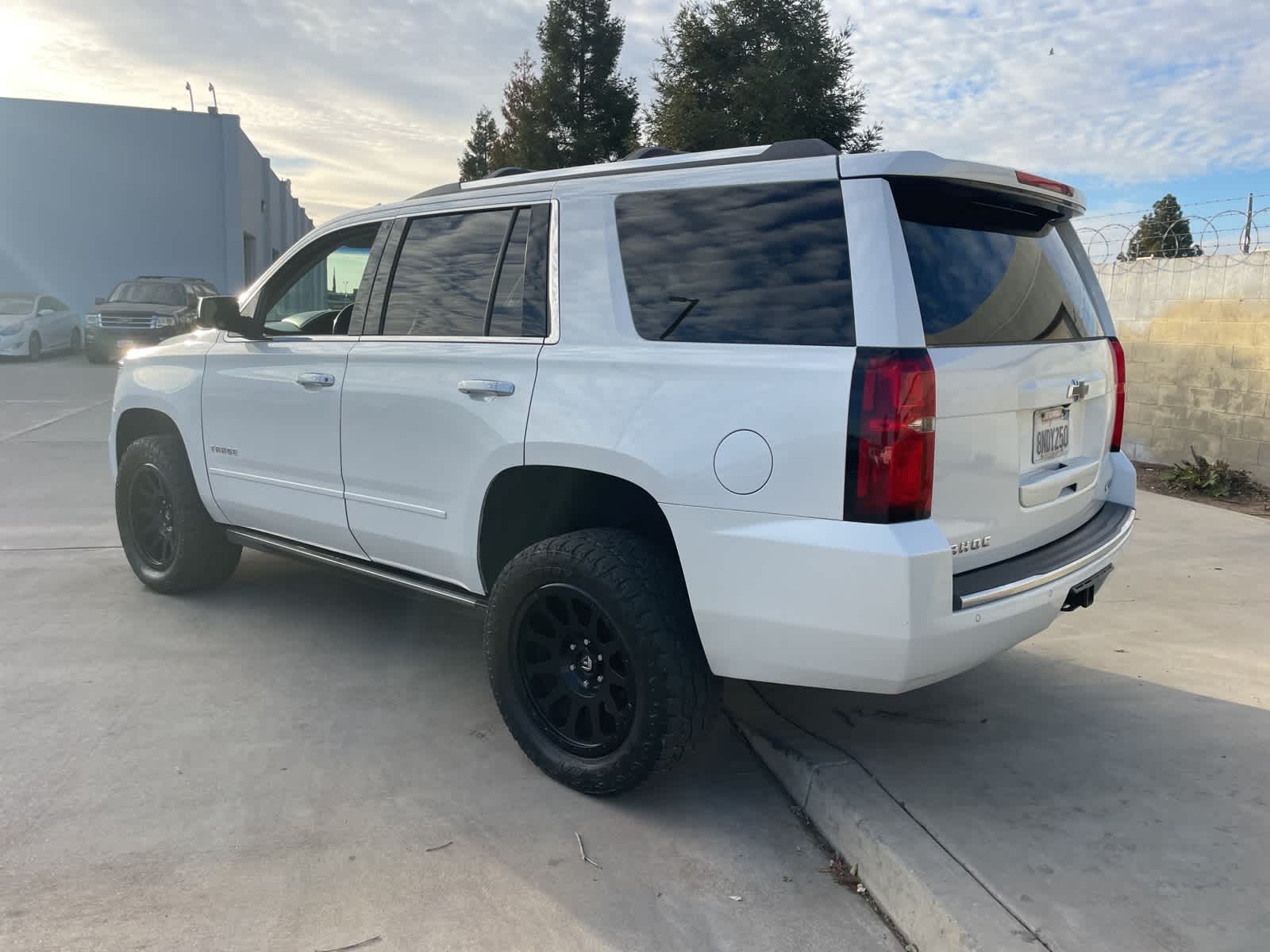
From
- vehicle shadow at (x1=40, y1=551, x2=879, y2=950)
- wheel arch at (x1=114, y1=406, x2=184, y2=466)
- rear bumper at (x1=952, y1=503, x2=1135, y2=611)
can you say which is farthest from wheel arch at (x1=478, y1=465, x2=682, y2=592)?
wheel arch at (x1=114, y1=406, x2=184, y2=466)

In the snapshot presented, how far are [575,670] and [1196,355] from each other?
7.76 meters

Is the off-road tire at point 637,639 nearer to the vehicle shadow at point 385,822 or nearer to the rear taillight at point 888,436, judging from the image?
the vehicle shadow at point 385,822

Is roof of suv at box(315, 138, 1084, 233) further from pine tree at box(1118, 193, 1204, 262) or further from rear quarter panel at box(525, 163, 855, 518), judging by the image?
pine tree at box(1118, 193, 1204, 262)

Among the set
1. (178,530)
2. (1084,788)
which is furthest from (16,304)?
(1084,788)

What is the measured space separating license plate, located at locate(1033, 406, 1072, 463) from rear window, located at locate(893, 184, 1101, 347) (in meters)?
0.23

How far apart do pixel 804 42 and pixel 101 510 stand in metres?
17.4

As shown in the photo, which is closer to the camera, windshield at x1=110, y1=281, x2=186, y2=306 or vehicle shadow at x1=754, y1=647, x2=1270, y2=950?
vehicle shadow at x1=754, y1=647, x2=1270, y2=950

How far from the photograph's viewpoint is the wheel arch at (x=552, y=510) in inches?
128

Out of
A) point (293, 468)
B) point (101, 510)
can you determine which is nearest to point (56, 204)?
point (101, 510)

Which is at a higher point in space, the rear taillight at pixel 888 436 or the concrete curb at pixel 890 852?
the rear taillight at pixel 888 436

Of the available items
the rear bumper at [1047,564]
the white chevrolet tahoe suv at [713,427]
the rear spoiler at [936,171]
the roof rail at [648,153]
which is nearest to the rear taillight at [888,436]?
the white chevrolet tahoe suv at [713,427]

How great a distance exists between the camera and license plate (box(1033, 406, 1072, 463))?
3.00 metres

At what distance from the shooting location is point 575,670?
3268 mm

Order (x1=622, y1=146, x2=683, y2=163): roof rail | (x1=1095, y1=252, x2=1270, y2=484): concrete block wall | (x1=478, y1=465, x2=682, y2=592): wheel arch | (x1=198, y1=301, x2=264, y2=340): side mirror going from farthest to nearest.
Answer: (x1=1095, y1=252, x2=1270, y2=484): concrete block wall, (x1=198, y1=301, x2=264, y2=340): side mirror, (x1=622, y1=146, x2=683, y2=163): roof rail, (x1=478, y1=465, x2=682, y2=592): wheel arch
